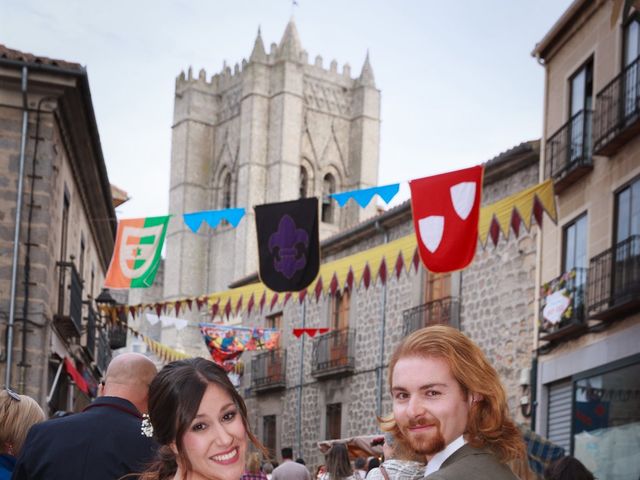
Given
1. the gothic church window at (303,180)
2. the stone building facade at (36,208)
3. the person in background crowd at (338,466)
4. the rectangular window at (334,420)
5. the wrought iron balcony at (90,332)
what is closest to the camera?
the person in background crowd at (338,466)

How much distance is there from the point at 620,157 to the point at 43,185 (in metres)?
7.70

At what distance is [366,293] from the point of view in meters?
26.6

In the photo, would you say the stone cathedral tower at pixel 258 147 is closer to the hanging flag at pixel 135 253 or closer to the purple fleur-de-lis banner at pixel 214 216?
the hanging flag at pixel 135 253

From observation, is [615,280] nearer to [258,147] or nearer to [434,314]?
[434,314]

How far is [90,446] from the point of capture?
4129mm

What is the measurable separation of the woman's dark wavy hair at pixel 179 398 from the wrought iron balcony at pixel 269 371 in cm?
2792

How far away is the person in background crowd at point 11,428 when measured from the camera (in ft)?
15.3

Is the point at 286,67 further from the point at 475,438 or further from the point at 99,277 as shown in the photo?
the point at 475,438

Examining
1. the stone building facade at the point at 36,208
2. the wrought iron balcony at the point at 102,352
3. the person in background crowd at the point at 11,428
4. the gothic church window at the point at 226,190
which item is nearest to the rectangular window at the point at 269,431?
the wrought iron balcony at the point at 102,352

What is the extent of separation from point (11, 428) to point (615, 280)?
434 inches

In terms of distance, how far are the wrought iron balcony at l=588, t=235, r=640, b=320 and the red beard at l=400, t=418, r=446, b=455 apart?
11473mm

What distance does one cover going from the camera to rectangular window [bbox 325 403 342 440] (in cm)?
2767

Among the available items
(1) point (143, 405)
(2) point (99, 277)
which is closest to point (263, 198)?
(2) point (99, 277)

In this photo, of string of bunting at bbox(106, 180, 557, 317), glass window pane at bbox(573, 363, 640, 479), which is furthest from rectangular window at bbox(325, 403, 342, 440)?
glass window pane at bbox(573, 363, 640, 479)
